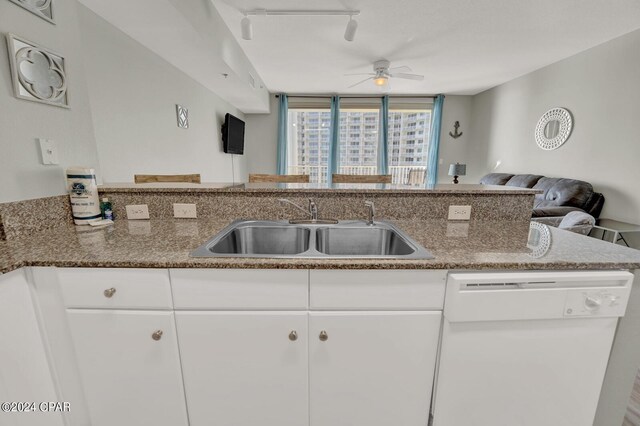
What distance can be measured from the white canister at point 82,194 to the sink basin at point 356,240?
42.7 inches

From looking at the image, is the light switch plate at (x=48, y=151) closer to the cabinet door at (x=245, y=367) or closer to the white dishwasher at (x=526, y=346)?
the cabinet door at (x=245, y=367)

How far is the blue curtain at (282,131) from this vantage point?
5367 millimetres

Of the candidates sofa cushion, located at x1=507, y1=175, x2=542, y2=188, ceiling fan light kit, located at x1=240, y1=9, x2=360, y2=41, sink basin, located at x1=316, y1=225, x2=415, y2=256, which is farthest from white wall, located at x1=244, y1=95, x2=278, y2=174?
sink basin, located at x1=316, y1=225, x2=415, y2=256

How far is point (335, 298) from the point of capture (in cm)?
84

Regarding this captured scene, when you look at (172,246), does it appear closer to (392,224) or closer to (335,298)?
(335,298)

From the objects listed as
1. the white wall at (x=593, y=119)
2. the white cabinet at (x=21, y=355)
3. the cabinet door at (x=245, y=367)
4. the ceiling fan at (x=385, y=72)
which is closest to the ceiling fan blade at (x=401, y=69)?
the ceiling fan at (x=385, y=72)

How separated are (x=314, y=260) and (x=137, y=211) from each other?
1.07 m

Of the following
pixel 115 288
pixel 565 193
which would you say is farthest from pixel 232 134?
pixel 565 193

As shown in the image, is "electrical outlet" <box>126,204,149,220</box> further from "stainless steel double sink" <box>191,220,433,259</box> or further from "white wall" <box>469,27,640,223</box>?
"white wall" <box>469,27,640,223</box>

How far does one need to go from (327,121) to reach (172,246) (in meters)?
5.14

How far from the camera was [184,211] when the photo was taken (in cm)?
134

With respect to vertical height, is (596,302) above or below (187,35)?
below

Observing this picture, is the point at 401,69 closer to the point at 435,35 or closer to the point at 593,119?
the point at 435,35

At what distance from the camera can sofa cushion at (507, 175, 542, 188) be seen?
3.71 m
